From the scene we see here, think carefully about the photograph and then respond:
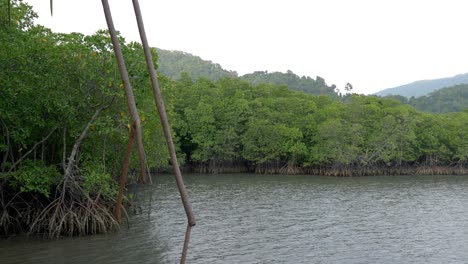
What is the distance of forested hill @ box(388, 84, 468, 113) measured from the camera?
275 ft

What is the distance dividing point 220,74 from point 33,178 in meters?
89.6

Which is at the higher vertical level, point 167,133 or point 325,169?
point 167,133

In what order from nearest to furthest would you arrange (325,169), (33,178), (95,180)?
(33,178) → (95,180) → (325,169)

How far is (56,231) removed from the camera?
42.5 ft

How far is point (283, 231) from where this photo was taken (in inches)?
627

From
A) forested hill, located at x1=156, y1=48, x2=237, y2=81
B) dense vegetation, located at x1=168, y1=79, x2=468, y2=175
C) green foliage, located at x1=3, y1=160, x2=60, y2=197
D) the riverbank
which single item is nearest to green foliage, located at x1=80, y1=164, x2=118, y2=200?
green foliage, located at x1=3, y1=160, x2=60, y2=197

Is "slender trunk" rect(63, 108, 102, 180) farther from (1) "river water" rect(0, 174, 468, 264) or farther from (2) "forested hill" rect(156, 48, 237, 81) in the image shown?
(2) "forested hill" rect(156, 48, 237, 81)

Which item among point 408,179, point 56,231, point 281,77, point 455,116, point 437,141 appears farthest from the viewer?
point 281,77

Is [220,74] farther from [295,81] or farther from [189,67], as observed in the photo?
[295,81]

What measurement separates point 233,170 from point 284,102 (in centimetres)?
762

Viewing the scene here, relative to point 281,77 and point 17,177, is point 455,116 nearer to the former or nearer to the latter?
point 17,177

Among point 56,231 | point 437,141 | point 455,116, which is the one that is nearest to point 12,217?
point 56,231

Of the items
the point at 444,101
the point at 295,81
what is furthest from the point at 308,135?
the point at 295,81

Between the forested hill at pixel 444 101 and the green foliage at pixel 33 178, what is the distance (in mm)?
80673
